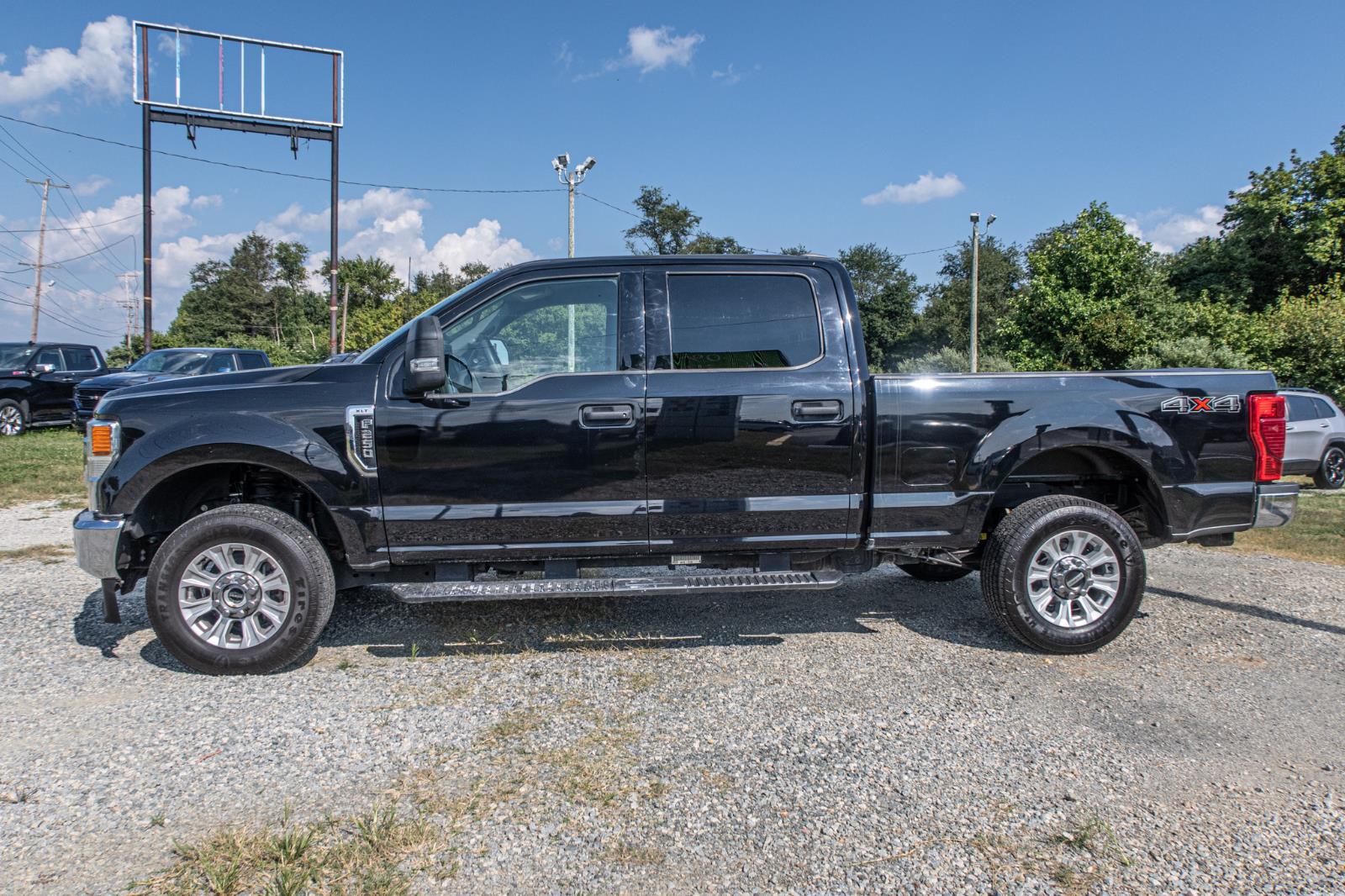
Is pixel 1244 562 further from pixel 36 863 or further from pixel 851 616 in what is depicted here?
pixel 36 863

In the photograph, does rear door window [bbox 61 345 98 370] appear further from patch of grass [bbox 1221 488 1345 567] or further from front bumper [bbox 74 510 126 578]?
patch of grass [bbox 1221 488 1345 567]

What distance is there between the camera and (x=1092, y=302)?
24656 mm

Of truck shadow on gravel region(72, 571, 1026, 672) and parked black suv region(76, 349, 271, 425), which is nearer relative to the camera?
truck shadow on gravel region(72, 571, 1026, 672)

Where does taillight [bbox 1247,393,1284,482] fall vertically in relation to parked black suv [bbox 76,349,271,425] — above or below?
below

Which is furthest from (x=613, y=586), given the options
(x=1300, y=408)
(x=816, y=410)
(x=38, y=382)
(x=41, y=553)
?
(x=38, y=382)

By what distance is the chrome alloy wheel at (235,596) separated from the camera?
389cm

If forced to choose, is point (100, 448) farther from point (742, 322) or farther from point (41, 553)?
point (41, 553)

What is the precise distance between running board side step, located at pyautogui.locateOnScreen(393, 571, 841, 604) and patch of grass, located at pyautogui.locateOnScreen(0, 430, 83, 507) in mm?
7387

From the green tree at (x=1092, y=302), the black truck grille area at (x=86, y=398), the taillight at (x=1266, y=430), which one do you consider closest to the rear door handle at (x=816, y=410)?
the taillight at (x=1266, y=430)

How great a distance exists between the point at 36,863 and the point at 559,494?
2.32 metres

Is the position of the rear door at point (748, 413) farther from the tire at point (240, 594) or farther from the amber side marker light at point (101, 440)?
the amber side marker light at point (101, 440)

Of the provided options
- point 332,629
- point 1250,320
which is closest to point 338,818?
point 332,629

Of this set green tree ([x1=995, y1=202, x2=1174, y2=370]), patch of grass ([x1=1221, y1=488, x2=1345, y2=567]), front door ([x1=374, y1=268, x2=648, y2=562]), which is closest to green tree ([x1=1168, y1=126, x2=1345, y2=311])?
green tree ([x1=995, y1=202, x2=1174, y2=370])

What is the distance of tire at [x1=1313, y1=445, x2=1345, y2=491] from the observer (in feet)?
39.0
